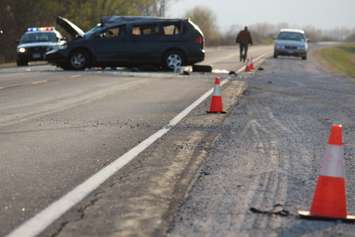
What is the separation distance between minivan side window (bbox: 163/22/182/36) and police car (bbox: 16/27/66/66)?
30.0 feet

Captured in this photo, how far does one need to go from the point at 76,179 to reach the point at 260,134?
3.95m

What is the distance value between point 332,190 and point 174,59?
65.2 ft

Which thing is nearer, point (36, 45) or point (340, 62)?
point (36, 45)

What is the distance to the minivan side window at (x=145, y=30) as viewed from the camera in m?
25.3

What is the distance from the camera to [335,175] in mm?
5660

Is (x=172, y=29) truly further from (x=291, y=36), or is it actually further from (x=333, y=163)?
(x=333, y=163)

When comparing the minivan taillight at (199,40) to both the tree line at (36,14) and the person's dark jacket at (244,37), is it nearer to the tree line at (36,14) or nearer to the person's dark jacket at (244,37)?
the person's dark jacket at (244,37)

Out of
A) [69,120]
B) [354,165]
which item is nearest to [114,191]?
[354,165]

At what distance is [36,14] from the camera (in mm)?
54406

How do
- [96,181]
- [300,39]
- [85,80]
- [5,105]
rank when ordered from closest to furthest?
[96,181], [5,105], [85,80], [300,39]

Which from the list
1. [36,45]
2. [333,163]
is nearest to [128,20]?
[36,45]

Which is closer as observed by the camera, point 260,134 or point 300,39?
point 260,134

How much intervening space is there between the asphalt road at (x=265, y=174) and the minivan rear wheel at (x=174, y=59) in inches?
431

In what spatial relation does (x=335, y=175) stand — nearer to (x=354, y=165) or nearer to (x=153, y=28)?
(x=354, y=165)
